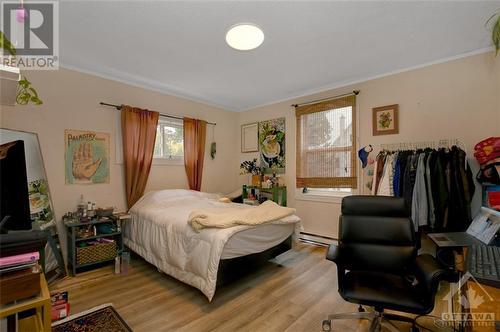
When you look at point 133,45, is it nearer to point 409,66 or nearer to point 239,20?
point 239,20

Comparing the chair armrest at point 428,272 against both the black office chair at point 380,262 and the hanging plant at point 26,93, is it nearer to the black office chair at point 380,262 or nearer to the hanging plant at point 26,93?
the black office chair at point 380,262

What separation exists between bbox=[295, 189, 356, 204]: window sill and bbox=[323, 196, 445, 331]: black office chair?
1637mm

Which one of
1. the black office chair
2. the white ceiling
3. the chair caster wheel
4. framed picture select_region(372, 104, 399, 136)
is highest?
the white ceiling

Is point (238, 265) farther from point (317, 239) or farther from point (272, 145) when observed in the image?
point (272, 145)

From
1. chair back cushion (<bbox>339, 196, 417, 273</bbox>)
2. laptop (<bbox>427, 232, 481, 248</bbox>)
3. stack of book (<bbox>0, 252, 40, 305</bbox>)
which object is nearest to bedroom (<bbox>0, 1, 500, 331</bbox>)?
laptop (<bbox>427, 232, 481, 248</bbox>)

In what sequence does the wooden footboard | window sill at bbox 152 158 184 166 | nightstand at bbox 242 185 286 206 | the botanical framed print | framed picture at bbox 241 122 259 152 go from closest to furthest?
the wooden footboard → window sill at bbox 152 158 184 166 → nightstand at bbox 242 185 286 206 → the botanical framed print → framed picture at bbox 241 122 259 152

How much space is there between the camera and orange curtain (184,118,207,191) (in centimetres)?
407

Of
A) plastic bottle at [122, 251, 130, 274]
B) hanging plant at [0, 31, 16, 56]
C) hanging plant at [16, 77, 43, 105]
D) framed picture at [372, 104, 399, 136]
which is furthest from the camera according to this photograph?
framed picture at [372, 104, 399, 136]

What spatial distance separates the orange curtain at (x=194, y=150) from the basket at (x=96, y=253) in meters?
1.57

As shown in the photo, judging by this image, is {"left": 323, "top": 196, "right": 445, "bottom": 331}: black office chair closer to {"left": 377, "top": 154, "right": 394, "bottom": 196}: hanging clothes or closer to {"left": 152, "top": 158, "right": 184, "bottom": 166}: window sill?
{"left": 377, "top": 154, "right": 394, "bottom": 196}: hanging clothes

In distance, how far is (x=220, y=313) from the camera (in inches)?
77.9

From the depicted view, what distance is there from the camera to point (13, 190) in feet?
3.82

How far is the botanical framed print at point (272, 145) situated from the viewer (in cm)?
434

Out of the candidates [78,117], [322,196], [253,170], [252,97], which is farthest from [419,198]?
[78,117]
